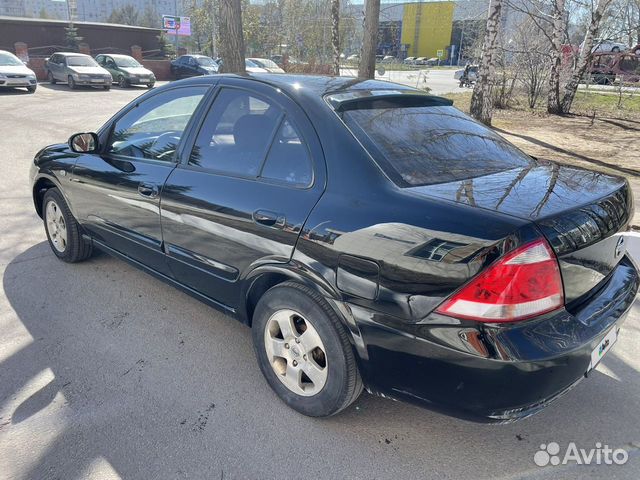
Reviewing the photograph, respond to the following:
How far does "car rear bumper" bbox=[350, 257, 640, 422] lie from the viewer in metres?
1.94

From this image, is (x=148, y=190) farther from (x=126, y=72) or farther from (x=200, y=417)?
(x=126, y=72)

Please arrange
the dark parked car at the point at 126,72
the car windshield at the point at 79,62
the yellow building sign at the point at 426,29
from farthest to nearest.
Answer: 1. the yellow building sign at the point at 426,29
2. the dark parked car at the point at 126,72
3. the car windshield at the point at 79,62

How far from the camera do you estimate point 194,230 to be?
3.00 metres

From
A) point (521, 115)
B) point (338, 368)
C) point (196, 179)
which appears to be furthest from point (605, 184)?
point (521, 115)

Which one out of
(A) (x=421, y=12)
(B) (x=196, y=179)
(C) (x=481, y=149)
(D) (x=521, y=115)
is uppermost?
(A) (x=421, y=12)

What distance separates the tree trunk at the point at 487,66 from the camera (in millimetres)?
11312

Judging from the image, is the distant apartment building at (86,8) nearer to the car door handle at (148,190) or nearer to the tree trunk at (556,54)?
the tree trunk at (556,54)

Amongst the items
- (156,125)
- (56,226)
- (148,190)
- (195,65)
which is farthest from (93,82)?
(148,190)

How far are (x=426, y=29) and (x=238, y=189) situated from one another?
269 ft

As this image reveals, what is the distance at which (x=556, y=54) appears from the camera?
15.5m

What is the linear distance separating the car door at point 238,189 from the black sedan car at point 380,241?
0.01 m

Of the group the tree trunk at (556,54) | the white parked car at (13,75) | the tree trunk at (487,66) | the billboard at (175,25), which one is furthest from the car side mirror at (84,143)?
the billboard at (175,25)

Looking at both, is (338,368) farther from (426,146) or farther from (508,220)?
(426,146)

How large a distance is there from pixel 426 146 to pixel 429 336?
1090mm
